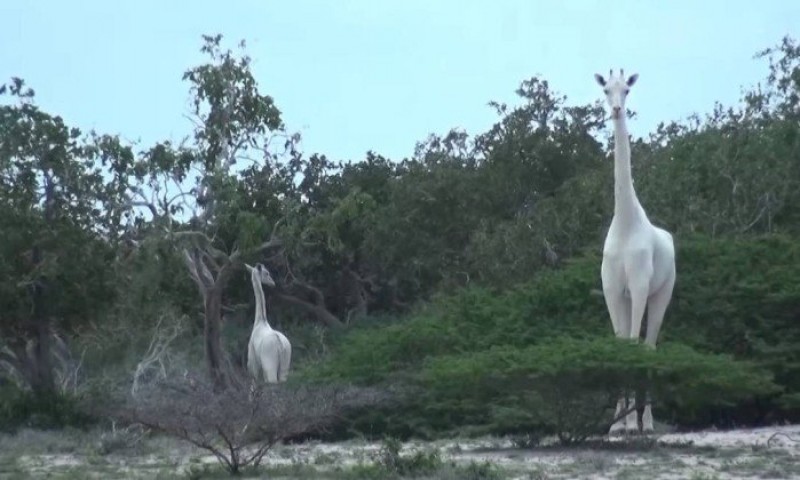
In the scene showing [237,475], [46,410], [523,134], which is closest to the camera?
[237,475]

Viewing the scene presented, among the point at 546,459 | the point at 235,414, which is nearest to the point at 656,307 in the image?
the point at 546,459

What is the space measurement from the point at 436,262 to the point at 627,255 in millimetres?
23466

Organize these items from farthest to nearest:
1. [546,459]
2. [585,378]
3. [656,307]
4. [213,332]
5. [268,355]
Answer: [213,332] < [268,355] < [656,307] < [585,378] < [546,459]


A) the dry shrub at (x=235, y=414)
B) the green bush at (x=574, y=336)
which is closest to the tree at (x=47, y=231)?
the green bush at (x=574, y=336)

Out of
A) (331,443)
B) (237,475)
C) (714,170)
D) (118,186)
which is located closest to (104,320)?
(118,186)

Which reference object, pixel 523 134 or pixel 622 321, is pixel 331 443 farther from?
pixel 523 134

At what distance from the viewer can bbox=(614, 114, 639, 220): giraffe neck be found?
19.6 meters

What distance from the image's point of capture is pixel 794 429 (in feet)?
64.3

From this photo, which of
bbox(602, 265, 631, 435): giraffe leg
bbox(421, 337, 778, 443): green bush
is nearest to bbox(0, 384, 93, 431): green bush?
bbox(421, 337, 778, 443): green bush

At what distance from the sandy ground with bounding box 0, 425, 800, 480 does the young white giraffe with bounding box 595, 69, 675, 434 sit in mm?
1525

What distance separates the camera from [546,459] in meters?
16.6

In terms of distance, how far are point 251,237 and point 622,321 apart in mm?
10689

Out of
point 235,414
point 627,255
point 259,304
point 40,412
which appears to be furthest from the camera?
point 259,304

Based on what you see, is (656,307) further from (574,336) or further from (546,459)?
(546,459)
